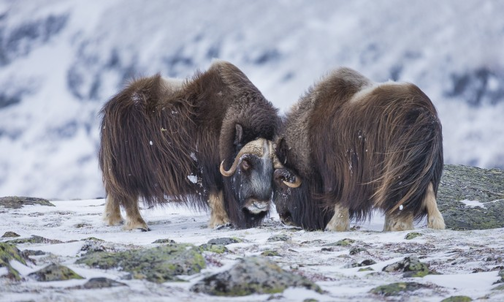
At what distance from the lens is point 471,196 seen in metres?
6.80

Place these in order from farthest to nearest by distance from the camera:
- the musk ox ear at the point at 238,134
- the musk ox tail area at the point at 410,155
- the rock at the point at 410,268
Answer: the musk ox ear at the point at 238,134 < the musk ox tail area at the point at 410,155 < the rock at the point at 410,268

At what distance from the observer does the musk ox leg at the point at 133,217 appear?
5.85 m

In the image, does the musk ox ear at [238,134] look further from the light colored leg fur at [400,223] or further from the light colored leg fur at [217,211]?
the light colored leg fur at [400,223]

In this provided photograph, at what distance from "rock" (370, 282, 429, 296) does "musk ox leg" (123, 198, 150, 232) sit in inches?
137

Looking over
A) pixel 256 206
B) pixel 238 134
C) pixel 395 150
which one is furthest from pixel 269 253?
pixel 238 134

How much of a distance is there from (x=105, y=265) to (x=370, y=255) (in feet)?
5.03

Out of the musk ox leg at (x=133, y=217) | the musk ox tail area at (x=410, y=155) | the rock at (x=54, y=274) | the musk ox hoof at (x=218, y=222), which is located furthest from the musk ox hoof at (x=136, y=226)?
the rock at (x=54, y=274)

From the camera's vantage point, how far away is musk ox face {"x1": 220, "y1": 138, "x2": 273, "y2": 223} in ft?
18.1

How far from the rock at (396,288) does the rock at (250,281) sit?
265 mm

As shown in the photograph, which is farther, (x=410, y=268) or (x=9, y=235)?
(x=9, y=235)

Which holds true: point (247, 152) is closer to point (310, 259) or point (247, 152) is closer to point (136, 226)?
point (136, 226)

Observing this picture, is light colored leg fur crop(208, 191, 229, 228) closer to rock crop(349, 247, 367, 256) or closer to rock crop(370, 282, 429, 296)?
rock crop(349, 247, 367, 256)

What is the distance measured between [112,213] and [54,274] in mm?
3782

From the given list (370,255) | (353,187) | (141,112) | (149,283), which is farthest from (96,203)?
(149,283)
